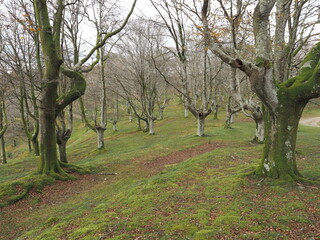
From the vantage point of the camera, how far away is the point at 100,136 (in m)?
20.1

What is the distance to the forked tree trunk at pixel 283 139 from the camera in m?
6.17

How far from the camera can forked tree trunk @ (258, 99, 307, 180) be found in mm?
6172

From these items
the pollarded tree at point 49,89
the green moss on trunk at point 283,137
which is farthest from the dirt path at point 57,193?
the green moss on trunk at point 283,137

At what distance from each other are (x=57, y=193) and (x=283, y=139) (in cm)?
957

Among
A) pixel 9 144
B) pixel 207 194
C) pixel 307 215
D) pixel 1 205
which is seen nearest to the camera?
pixel 307 215

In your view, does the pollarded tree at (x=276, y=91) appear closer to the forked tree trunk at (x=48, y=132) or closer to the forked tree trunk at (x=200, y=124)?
the forked tree trunk at (x=48, y=132)

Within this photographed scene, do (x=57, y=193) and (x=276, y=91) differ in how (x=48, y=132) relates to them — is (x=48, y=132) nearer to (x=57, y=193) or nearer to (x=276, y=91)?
(x=57, y=193)

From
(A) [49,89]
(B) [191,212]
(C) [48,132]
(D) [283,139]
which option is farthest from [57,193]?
(D) [283,139]

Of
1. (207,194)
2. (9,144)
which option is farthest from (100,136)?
(9,144)

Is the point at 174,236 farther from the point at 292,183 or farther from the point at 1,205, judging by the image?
the point at 1,205

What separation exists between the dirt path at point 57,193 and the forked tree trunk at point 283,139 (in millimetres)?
6688

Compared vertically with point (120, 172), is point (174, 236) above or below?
above

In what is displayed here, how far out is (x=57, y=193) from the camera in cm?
953

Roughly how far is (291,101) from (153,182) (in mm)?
5713
